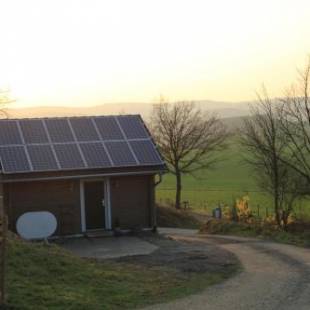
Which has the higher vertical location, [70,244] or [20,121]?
[20,121]

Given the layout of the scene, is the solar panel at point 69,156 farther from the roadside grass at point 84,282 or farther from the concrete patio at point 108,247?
the roadside grass at point 84,282

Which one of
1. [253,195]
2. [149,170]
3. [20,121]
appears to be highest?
[20,121]

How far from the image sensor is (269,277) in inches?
554

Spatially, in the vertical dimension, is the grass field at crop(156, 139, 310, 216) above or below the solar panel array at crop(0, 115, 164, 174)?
below

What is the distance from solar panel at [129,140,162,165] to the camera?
2359 centimetres

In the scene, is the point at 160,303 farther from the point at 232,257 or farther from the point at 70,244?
the point at 70,244

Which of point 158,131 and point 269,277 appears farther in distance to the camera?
point 158,131

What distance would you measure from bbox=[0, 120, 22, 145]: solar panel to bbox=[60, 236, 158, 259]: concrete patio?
4399 mm

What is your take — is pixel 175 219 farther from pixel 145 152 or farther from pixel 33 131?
pixel 33 131

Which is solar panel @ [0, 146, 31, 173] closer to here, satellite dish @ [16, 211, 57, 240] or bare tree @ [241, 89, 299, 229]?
satellite dish @ [16, 211, 57, 240]

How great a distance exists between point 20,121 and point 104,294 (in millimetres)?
14601

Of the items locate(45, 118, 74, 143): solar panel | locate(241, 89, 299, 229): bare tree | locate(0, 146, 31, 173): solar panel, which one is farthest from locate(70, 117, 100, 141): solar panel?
locate(241, 89, 299, 229): bare tree

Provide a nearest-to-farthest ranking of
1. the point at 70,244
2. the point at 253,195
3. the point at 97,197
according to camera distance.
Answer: the point at 70,244
the point at 97,197
the point at 253,195

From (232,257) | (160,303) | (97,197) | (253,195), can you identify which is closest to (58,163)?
(97,197)
